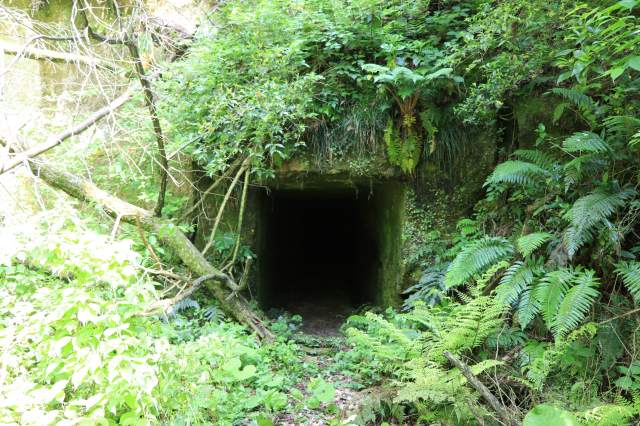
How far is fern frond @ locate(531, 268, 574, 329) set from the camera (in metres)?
3.13

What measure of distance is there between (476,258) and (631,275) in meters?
1.19

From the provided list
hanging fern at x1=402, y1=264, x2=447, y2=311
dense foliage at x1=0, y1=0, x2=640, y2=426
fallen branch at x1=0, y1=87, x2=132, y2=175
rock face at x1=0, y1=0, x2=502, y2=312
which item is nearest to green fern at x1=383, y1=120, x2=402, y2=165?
dense foliage at x1=0, y1=0, x2=640, y2=426

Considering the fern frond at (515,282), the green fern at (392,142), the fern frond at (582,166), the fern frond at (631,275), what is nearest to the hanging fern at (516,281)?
the fern frond at (515,282)

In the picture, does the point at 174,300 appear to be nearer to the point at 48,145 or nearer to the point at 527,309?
the point at 48,145

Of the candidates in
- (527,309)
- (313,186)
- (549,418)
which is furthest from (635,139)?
(313,186)

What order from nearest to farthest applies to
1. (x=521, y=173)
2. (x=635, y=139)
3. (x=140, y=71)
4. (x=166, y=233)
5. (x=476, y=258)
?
1. (x=635, y=139)
2. (x=476, y=258)
3. (x=521, y=173)
4. (x=140, y=71)
5. (x=166, y=233)

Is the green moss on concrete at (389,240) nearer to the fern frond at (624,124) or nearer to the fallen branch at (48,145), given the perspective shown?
the fern frond at (624,124)

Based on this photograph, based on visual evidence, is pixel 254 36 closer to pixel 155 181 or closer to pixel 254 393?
pixel 155 181

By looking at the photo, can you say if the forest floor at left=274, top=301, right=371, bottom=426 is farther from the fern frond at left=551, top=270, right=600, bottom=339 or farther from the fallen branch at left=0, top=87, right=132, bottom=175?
the fallen branch at left=0, top=87, right=132, bottom=175

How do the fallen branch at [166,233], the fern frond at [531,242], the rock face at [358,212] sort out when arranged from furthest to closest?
1. the rock face at [358,212]
2. the fallen branch at [166,233]
3. the fern frond at [531,242]

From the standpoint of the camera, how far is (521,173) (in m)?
4.09

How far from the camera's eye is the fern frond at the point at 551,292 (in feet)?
10.3

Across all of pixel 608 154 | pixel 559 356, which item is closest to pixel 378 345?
pixel 559 356

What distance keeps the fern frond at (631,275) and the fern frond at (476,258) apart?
93 cm
